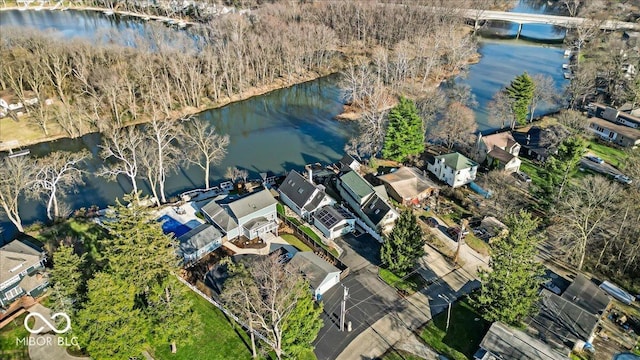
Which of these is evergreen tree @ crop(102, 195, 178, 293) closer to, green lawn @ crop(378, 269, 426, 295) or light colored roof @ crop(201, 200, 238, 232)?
light colored roof @ crop(201, 200, 238, 232)

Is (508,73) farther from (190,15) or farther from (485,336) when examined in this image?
(190,15)

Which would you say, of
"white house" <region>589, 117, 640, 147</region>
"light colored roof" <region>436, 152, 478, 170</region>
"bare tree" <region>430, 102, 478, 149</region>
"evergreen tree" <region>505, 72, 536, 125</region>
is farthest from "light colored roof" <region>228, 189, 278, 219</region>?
"white house" <region>589, 117, 640, 147</region>

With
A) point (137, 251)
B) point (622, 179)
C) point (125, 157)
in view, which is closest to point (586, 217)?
point (622, 179)

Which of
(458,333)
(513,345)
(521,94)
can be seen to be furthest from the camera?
(521,94)

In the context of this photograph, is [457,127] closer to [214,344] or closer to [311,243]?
[311,243]

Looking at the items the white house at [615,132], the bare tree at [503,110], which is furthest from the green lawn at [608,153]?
the bare tree at [503,110]

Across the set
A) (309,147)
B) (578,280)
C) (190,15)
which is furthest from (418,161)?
(190,15)
